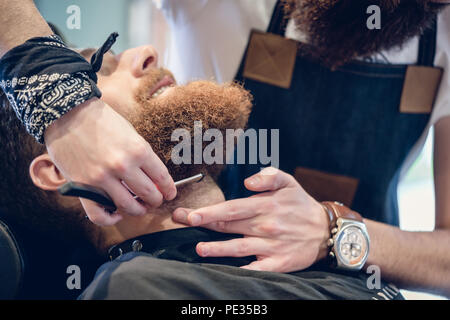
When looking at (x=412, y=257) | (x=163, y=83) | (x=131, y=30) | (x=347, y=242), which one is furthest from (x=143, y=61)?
(x=131, y=30)

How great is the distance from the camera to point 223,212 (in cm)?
91

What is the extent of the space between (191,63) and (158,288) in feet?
3.31

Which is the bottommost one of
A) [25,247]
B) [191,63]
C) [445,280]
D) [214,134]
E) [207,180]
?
[445,280]

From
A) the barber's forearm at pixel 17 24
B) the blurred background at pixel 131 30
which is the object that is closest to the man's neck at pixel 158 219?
the barber's forearm at pixel 17 24

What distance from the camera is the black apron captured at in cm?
132

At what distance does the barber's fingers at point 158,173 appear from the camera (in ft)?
2.53

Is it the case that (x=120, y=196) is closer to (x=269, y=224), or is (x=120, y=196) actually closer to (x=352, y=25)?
(x=269, y=224)

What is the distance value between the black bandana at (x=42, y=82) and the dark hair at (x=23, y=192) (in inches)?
9.5

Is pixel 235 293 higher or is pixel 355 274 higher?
pixel 235 293

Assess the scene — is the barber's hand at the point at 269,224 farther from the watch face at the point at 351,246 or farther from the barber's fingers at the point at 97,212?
the barber's fingers at the point at 97,212

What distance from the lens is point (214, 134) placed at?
40.9 inches

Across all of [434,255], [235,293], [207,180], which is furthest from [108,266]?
[434,255]

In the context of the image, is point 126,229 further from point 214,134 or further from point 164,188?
point 214,134

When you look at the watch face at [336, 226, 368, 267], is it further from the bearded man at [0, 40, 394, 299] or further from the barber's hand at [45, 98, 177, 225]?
the barber's hand at [45, 98, 177, 225]
